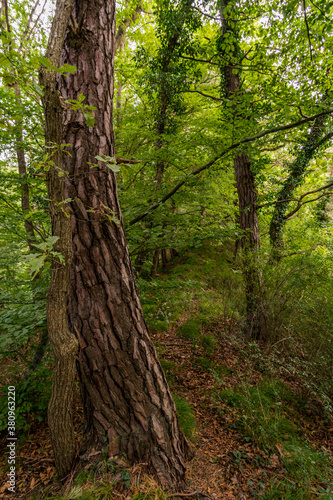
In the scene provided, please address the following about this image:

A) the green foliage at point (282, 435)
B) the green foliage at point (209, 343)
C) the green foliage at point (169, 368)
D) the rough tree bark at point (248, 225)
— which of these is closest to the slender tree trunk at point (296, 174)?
the rough tree bark at point (248, 225)

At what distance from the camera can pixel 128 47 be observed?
23.2 ft

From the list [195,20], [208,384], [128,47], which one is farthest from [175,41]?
[208,384]

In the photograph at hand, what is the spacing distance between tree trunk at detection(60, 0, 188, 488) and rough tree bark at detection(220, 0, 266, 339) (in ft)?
8.98

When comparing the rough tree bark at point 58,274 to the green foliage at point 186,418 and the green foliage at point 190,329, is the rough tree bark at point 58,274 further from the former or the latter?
the green foliage at point 190,329

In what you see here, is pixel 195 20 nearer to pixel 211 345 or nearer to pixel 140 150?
pixel 140 150

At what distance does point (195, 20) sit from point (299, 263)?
5.14 m

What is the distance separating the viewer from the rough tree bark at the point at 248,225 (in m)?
4.20

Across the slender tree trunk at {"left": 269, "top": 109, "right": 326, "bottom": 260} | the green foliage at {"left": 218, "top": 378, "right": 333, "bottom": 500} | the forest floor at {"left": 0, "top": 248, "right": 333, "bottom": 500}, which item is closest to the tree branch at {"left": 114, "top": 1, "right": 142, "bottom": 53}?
the slender tree trunk at {"left": 269, "top": 109, "right": 326, "bottom": 260}

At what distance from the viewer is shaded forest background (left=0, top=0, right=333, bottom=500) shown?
2.02 m

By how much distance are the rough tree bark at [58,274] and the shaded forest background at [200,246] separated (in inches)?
2.9

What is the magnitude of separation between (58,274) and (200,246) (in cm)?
300

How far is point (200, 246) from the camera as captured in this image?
4055mm

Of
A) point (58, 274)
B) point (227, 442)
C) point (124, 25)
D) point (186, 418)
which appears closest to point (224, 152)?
point (58, 274)

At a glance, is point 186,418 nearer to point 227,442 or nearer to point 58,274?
point 227,442
